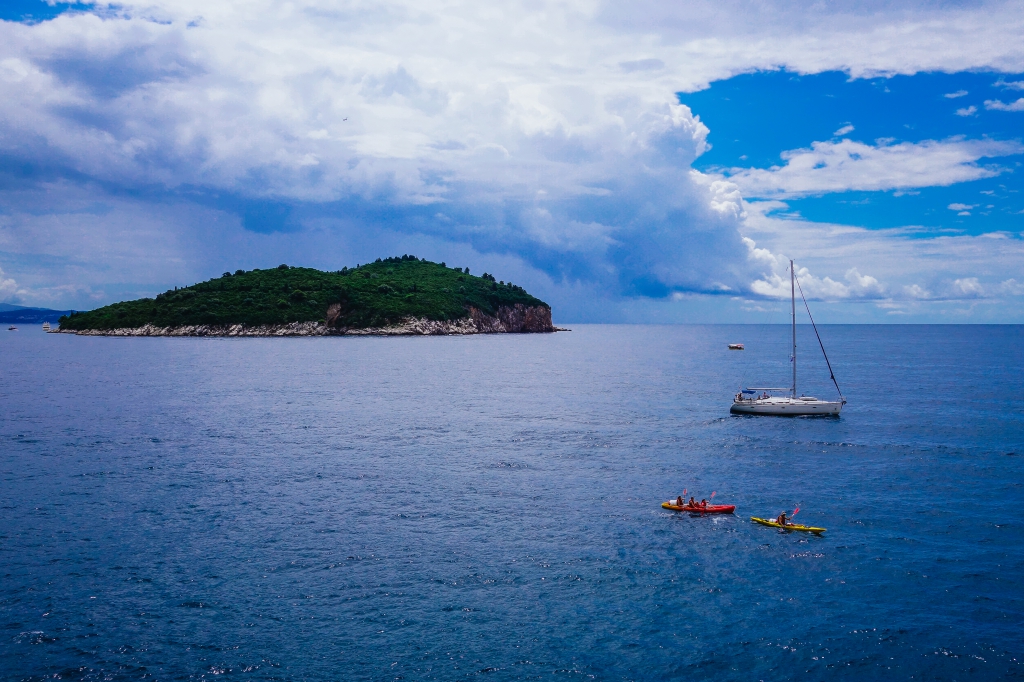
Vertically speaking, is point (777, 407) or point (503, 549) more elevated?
point (777, 407)

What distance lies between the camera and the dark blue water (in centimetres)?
2927

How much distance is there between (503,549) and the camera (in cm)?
4081

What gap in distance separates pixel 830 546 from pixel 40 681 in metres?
42.4

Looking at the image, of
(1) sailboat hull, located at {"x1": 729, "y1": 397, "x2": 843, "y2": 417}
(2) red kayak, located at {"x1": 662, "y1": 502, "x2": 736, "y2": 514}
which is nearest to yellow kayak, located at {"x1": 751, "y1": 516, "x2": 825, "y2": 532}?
(2) red kayak, located at {"x1": 662, "y1": 502, "x2": 736, "y2": 514}

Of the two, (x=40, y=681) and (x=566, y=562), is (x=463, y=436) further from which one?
(x=40, y=681)

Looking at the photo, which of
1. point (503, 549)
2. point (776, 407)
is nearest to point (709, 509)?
point (503, 549)

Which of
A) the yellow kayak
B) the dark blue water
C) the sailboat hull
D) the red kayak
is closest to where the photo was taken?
the dark blue water

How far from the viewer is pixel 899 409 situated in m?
95.9

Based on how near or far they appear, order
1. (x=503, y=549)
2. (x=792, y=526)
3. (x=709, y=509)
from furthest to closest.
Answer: (x=709, y=509) → (x=792, y=526) → (x=503, y=549)

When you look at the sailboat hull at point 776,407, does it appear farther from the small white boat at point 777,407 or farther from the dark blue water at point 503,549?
the dark blue water at point 503,549

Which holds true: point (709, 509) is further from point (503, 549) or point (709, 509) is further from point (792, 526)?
point (503, 549)

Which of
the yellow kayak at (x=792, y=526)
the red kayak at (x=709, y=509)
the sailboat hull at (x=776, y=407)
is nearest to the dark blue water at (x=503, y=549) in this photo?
the yellow kayak at (x=792, y=526)

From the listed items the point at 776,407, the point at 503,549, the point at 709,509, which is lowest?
the point at 503,549

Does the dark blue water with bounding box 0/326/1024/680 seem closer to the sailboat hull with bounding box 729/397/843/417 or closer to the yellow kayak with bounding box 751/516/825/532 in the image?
the yellow kayak with bounding box 751/516/825/532
